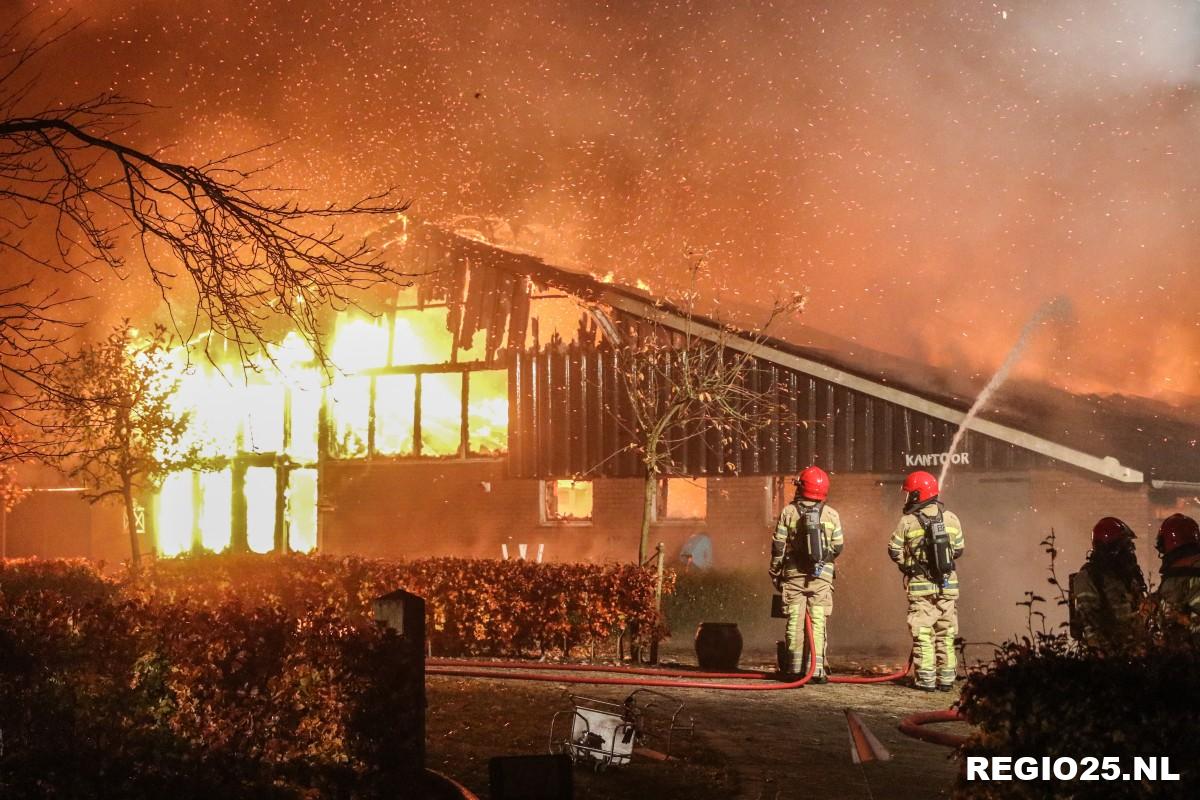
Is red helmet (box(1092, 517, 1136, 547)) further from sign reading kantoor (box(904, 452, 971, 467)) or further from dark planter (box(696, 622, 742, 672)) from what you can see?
sign reading kantoor (box(904, 452, 971, 467))

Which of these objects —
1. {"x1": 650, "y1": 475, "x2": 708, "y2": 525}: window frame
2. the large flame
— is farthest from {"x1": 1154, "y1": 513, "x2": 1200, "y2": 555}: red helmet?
the large flame

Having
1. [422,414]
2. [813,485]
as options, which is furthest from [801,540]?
[422,414]

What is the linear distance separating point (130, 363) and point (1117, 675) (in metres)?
17.9

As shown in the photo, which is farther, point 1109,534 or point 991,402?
point 991,402

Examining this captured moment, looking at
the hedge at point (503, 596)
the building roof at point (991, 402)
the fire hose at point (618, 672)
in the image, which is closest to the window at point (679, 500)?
the building roof at point (991, 402)

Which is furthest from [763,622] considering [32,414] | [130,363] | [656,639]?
[32,414]

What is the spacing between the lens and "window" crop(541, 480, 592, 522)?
76.1 ft

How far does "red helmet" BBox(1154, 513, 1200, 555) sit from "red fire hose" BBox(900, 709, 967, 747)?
73.4 inches

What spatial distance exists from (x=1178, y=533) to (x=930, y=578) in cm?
450

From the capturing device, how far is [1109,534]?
26.8 feet

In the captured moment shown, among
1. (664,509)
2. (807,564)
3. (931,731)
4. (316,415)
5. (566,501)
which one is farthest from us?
(316,415)

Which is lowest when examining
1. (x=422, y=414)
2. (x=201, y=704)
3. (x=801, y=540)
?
(x=201, y=704)

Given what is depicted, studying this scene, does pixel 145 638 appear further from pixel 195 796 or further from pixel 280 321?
pixel 280 321

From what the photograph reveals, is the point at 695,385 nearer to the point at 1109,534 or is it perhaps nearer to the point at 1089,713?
the point at 1109,534
